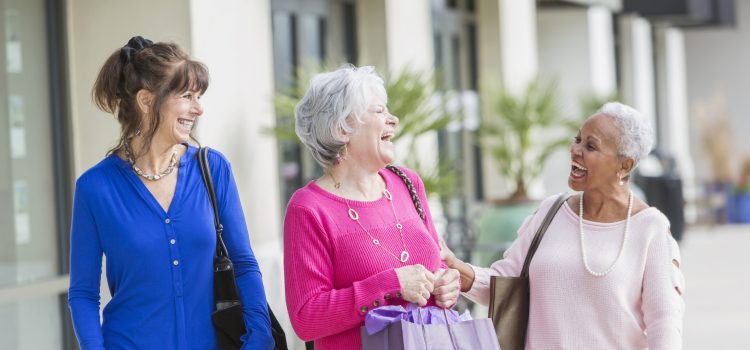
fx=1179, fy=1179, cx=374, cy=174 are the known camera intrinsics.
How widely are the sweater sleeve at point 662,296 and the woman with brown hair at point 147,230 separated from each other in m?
1.06

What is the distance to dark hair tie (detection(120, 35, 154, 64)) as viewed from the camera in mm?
2832

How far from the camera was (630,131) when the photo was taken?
3.25 m

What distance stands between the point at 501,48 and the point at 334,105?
986 centimetres

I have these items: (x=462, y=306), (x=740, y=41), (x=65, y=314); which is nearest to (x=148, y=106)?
(x=65, y=314)

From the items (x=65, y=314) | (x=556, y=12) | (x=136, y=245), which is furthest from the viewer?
(x=556, y=12)

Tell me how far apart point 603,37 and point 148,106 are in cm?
1430

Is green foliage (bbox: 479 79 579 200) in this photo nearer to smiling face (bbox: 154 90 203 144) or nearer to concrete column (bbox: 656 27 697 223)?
smiling face (bbox: 154 90 203 144)

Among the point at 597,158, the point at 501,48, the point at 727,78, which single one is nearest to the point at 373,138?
the point at 597,158

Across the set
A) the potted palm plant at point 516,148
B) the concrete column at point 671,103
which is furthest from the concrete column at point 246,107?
the concrete column at point 671,103

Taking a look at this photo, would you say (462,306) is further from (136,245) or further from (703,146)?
(703,146)

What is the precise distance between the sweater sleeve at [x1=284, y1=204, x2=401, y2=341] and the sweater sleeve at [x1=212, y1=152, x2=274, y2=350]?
14cm

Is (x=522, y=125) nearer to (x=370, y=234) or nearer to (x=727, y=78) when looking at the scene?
(x=370, y=234)

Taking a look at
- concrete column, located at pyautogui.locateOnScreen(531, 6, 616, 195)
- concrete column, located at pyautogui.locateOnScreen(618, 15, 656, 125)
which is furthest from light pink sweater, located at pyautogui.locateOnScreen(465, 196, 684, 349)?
concrete column, located at pyautogui.locateOnScreen(618, 15, 656, 125)

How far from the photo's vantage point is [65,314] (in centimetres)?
559
